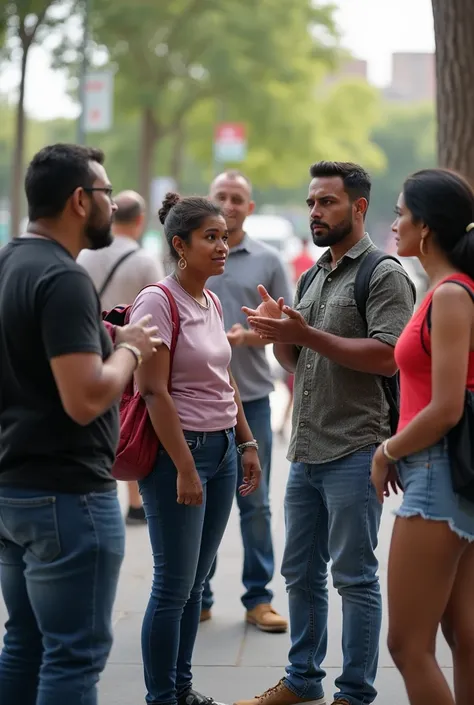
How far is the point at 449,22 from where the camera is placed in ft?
20.9

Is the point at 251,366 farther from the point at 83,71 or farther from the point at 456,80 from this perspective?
the point at 83,71

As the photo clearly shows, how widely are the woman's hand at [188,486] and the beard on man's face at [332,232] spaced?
0.99 metres

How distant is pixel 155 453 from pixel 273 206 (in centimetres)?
8268

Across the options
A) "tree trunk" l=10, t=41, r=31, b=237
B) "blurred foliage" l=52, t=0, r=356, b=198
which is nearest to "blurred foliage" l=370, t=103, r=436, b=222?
"blurred foliage" l=52, t=0, r=356, b=198

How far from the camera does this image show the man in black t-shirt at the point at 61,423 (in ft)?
9.57

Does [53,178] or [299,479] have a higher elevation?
[53,178]

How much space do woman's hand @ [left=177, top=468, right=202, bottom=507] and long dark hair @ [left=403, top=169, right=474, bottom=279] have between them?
1.15 metres

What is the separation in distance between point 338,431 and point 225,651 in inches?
61.6

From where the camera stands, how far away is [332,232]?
13.7 ft

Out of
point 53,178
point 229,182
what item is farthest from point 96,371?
point 229,182

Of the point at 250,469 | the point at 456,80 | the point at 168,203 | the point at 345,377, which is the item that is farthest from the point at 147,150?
the point at 345,377

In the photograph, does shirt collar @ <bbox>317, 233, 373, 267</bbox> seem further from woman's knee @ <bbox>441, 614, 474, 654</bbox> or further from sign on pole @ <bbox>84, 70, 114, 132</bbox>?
sign on pole @ <bbox>84, 70, 114, 132</bbox>

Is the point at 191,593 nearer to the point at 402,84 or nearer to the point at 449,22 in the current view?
the point at 449,22

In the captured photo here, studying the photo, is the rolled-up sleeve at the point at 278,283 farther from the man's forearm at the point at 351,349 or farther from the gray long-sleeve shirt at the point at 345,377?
the man's forearm at the point at 351,349
